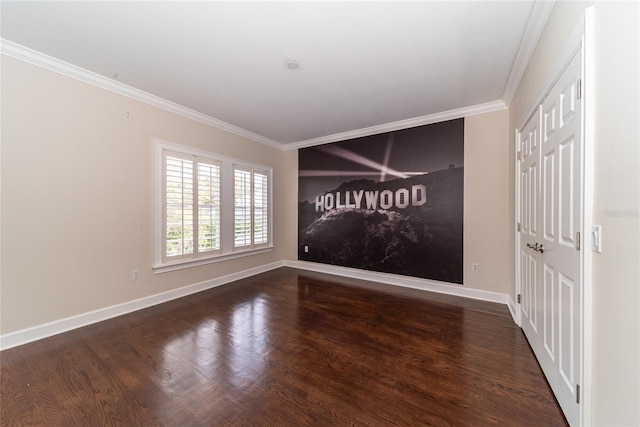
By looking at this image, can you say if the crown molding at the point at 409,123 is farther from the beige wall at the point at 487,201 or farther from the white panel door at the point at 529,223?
the white panel door at the point at 529,223

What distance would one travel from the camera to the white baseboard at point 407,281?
11.1 feet

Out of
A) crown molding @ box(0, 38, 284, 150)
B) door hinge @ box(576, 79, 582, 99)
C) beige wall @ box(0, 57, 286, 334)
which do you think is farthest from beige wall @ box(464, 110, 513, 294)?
beige wall @ box(0, 57, 286, 334)

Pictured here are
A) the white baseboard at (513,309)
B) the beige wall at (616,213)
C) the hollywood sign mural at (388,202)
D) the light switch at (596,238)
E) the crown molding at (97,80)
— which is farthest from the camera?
the hollywood sign mural at (388,202)

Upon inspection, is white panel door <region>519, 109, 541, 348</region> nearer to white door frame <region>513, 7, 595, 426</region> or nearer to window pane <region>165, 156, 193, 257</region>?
white door frame <region>513, 7, 595, 426</region>

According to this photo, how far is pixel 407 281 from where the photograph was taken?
13.2ft

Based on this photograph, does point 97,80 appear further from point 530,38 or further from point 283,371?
point 530,38

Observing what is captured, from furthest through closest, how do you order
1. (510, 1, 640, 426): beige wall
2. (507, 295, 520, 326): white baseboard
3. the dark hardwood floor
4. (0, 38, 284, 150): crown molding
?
(507, 295, 520, 326): white baseboard
(0, 38, 284, 150): crown molding
the dark hardwood floor
(510, 1, 640, 426): beige wall

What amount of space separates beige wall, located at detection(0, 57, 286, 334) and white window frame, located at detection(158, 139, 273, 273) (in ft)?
0.30

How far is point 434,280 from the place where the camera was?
3762mm

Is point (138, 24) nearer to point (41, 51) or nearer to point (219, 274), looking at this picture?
point (41, 51)

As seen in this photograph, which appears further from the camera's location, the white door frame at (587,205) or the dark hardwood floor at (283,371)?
the dark hardwood floor at (283,371)

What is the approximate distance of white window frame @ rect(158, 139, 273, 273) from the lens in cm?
329

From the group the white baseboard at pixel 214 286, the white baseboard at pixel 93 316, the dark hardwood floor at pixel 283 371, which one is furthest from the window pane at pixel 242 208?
the dark hardwood floor at pixel 283 371

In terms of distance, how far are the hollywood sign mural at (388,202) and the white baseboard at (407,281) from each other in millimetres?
111
